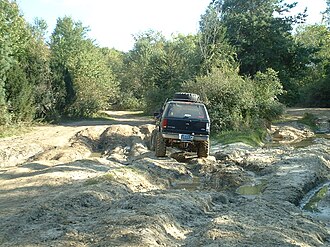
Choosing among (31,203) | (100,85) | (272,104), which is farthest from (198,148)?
(100,85)

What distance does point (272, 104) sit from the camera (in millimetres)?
27969

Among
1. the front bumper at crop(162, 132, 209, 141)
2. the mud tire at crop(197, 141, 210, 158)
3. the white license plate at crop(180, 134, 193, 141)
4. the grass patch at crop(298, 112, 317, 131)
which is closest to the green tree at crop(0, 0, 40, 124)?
the front bumper at crop(162, 132, 209, 141)

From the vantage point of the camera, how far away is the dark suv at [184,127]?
14.9 meters

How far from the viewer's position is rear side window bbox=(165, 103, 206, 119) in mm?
15117

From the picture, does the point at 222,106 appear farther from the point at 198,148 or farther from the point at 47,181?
the point at 47,181

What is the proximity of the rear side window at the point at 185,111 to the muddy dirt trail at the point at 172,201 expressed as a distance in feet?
5.22

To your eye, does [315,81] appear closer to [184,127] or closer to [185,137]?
[184,127]

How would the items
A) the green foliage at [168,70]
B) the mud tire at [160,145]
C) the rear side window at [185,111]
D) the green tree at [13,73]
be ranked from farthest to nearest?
the green foliage at [168,70] < the green tree at [13,73] < the mud tire at [160,145] < the rear side window at [185,111]

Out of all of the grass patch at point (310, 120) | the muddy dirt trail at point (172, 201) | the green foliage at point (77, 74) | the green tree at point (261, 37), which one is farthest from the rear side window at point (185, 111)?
the green tree at point (261, 37)

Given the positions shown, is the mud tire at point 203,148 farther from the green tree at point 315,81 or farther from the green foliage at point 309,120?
the green tree at point 315,81

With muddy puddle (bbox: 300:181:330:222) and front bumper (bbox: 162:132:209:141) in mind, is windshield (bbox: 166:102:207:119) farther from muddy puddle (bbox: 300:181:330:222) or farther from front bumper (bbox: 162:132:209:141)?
muddy puddle (bbox: 300:181:330:222)

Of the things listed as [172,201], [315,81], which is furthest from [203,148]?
[315,81]

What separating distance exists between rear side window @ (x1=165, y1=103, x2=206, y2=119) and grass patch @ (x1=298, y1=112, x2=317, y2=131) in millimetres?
18273

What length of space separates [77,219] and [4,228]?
3.77ft
